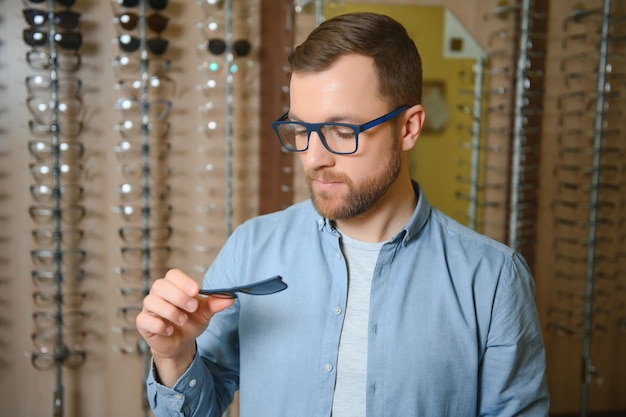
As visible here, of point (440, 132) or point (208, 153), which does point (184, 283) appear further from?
point (440, 132)

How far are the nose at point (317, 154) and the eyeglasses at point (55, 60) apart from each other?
204 cm

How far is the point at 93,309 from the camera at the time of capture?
3.06 meters

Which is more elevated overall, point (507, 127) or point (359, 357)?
point (507, 127)

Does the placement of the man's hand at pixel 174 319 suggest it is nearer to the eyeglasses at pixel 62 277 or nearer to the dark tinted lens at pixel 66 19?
the eyeglasses at pixel 62 277

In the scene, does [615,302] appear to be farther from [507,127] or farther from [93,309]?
[93,309]

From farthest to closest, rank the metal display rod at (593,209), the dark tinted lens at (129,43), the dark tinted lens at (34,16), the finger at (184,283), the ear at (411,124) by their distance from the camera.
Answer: the metal display rod at (593,209)
the dark tinted lens at (129,43)
the dark tinted lens at (34,16)
the ear at (411,124)
the finger at (184,283)

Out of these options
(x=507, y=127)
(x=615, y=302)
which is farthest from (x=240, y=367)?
(x=615, y=302)

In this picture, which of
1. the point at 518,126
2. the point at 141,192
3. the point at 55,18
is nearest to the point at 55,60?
the point at 55,18

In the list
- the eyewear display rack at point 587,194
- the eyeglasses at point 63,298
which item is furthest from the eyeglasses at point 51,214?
the eyewear display rack at point 587,194

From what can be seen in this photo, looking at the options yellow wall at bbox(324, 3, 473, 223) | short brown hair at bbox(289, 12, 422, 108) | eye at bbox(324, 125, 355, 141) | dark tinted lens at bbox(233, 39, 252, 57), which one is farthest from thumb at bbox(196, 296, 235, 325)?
yellow wall at bbox(324, 3, 473, 223)

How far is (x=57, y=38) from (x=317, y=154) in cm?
212

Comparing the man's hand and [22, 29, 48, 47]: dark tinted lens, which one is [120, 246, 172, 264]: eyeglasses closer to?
[22, 29, 48, 47]: dark tinted lens

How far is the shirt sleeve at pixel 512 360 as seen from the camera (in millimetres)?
1195

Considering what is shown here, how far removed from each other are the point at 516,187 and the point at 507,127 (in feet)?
1.33
